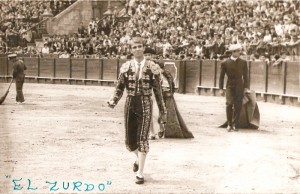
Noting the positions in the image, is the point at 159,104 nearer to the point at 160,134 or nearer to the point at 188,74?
the point at 160,134

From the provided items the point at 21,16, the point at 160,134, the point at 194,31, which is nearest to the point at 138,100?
the point at 160,134

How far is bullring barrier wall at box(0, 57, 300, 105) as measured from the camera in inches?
632

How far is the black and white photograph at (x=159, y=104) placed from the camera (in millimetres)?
6332

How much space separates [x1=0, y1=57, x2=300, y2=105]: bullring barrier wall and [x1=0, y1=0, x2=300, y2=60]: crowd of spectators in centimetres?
34

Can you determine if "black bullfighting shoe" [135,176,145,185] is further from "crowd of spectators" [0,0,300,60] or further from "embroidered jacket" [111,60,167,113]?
"crowd of spectators" [0,0,300,60]

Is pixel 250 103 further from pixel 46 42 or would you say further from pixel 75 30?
pixel 75 30

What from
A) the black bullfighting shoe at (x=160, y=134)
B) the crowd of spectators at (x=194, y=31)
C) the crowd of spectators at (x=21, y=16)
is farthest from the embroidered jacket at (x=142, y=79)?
Result: the crowd of spectators at (x=21, y=16)

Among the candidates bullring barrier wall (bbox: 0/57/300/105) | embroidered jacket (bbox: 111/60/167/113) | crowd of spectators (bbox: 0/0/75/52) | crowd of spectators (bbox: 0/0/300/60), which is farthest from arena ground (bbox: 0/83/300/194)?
crowd of spectators (bbox: 0/0/75/52)

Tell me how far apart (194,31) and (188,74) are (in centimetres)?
138

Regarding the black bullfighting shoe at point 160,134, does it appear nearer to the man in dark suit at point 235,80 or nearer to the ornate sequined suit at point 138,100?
the man in dark suit at point 235,80

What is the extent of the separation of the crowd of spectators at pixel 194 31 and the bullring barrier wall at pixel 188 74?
342 mm

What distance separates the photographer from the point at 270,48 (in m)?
16.9

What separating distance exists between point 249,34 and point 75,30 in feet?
50.3

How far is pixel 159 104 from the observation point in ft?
21.2
